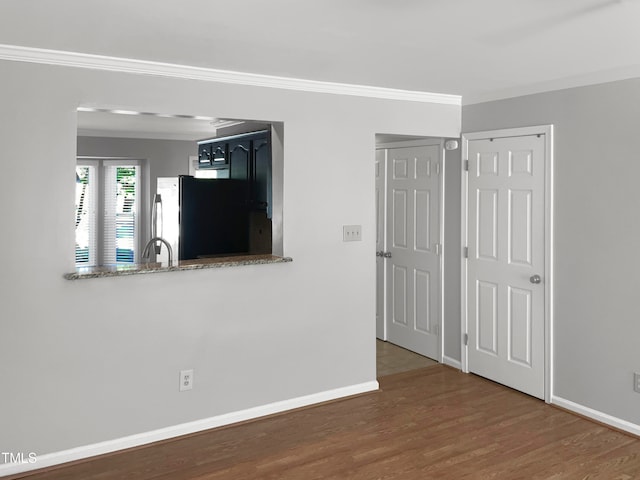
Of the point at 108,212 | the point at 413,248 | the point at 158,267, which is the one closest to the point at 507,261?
the point at 413,248

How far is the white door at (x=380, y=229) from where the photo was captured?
543cm

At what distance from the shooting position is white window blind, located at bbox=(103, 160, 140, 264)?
7.62 meters

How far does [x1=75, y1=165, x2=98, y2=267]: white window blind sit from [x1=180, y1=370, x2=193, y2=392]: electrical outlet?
15.2 ft

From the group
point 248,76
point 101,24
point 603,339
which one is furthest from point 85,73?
point 603,339

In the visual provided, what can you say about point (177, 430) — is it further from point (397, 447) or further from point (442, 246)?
point (442, 246)

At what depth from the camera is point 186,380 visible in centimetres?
351

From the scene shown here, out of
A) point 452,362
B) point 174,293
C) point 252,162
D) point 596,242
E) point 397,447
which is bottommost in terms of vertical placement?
point 397,447

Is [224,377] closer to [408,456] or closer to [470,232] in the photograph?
[408,456]

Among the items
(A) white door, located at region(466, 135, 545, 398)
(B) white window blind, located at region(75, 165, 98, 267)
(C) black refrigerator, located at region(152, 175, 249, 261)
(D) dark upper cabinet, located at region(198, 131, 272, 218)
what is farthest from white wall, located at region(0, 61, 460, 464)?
(B) white window blind, located at region(75, 165, 98, 267)

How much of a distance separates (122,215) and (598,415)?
20.2 ft

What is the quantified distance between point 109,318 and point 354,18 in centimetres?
212

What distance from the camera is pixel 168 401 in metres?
3.46

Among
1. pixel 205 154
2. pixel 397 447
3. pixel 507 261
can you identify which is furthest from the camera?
pixel 205 154

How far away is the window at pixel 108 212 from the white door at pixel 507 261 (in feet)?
15.9
